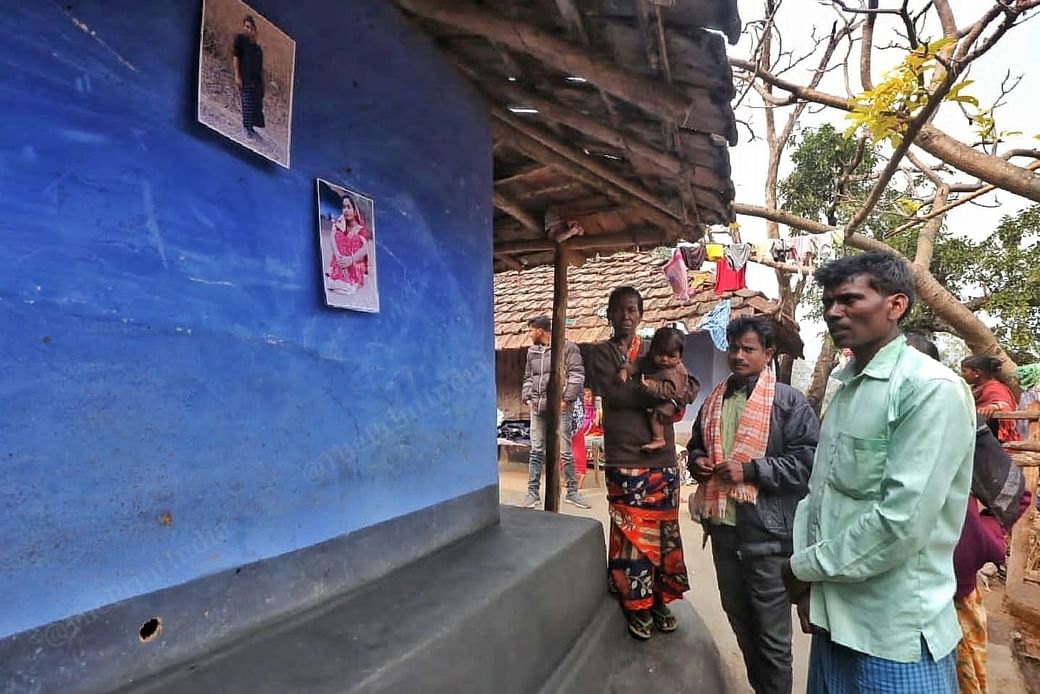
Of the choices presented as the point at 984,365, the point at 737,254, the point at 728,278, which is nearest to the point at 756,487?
the point at 984,365

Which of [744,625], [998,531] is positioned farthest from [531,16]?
[998,531]

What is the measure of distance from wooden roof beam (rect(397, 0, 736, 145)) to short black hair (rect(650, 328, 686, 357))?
1173mm

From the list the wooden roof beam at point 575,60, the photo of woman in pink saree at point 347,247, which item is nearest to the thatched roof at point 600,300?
the wooden roof beam at point 575,60

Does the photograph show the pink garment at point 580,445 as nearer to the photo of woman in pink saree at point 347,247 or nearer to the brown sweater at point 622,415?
the brown sweater at point 622,415

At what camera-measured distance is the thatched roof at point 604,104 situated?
1923mm

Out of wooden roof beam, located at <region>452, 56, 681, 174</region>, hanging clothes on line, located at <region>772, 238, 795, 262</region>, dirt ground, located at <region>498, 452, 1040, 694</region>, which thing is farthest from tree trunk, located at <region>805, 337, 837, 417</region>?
wooden roof beam, located at <region>452, 56, 681, 174</region>

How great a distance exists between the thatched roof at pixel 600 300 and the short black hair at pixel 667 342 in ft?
17.2

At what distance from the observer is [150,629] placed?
1.33 meters

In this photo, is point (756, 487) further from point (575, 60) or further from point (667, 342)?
point (575, 60)

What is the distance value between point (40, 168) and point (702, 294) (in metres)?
8.89

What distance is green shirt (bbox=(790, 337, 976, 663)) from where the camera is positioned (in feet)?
4.96

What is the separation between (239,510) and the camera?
60.8 inches

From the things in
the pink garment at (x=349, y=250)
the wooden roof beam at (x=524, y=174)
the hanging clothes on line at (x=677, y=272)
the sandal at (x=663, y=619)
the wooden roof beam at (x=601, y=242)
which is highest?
the hanging clothes on line at (x=677, y=272)

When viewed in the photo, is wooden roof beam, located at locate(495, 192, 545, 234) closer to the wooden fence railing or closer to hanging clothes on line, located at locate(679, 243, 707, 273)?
the wooden fence railing
